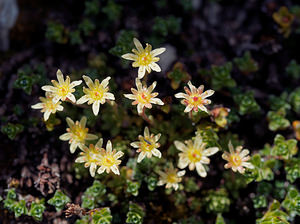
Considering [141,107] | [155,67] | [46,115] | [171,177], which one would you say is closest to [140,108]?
[141,107]

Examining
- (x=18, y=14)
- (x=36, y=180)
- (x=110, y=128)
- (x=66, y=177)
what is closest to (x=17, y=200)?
(x=36, y=180)

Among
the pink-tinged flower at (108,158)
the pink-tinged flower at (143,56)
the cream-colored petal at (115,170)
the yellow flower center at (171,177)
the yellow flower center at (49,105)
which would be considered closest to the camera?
the cream-colored petal at (115,170)

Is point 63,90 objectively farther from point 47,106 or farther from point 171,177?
point 171,177

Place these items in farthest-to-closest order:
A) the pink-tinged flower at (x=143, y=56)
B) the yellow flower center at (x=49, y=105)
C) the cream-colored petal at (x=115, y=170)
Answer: the yellow flower center at (x=49, y=105) → the pink-tinged flower at (x=143, y=56) → the cream-colored petal at (x=115, y=170)

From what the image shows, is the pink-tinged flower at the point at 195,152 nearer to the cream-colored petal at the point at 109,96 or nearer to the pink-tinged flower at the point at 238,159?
the pink-tinged flower at the point at 238,159

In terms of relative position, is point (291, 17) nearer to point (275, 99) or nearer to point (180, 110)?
point (275, 99)

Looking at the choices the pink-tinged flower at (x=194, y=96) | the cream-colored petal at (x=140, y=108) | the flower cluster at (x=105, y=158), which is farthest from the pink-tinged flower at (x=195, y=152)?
the flower cluster at (x=105, y=158)
